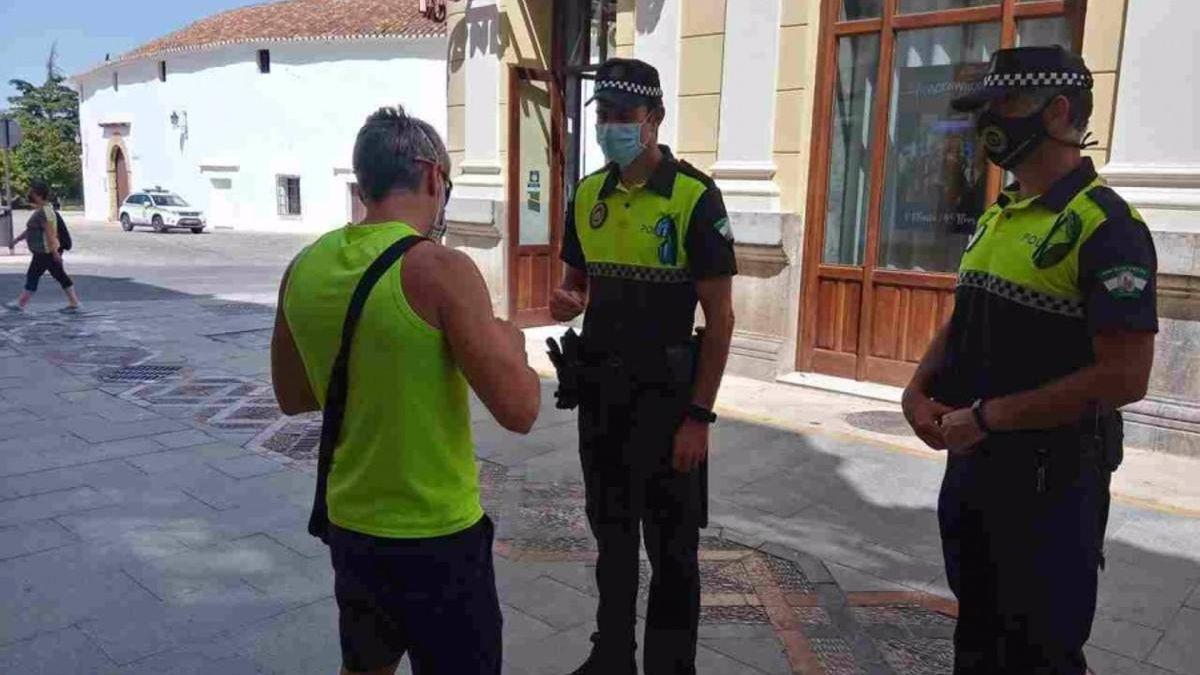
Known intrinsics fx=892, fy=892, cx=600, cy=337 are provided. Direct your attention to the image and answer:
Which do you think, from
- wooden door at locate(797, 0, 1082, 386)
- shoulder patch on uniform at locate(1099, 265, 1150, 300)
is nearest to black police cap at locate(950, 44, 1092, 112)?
shoulder patch on uniform at locate(1099, 265, 1150, 300)

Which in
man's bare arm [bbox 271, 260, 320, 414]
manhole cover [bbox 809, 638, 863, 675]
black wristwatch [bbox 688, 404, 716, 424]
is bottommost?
manhole cover [bbox 809, 638, 863, 675]

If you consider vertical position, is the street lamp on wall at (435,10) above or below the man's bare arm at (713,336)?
above

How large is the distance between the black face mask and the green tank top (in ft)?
4.97

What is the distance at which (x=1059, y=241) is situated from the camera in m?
2.15

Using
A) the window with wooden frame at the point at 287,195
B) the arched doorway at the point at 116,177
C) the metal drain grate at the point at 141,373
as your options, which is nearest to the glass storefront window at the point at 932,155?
the metal drain grate at the point at 141,373

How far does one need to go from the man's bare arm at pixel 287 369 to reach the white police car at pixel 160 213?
34289 mm

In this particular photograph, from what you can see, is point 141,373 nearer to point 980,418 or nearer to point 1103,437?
point 980,418

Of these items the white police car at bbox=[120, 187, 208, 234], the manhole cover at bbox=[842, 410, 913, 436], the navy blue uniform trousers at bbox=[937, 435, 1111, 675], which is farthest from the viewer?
the white police car at bbox=[120, 187, 208, 234]

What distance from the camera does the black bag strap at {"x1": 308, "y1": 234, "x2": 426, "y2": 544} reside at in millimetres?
1873

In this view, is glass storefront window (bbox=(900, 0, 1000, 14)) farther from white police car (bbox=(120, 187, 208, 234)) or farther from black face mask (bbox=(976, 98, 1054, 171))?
white police car (bbox=(120, 187, 208, 234))

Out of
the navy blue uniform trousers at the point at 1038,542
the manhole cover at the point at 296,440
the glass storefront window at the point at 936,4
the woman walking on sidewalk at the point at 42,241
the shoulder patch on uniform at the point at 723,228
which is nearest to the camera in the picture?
the navy blue uniform trousers at the point at 1038,542

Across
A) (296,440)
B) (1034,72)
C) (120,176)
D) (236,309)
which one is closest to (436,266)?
(1034,72)

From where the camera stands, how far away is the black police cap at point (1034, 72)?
7.34 feet

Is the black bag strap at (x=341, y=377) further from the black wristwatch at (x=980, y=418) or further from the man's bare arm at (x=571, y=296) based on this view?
the black wristwatch at (x=980, y=418)
